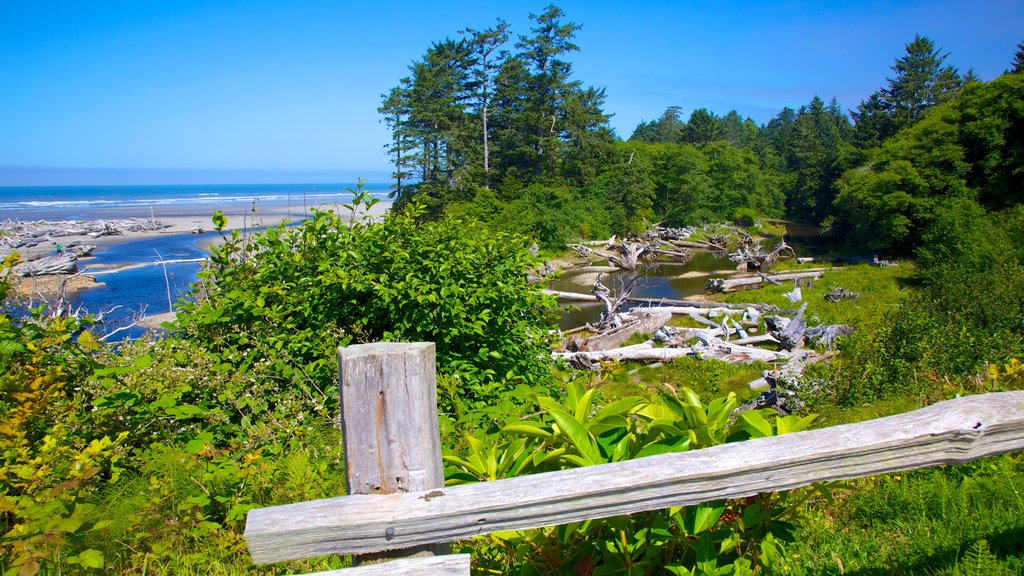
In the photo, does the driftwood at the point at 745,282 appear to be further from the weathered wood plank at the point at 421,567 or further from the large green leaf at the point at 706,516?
the weathered wood plank at the point at 421,567

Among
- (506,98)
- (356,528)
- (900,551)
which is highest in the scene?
(506,98)

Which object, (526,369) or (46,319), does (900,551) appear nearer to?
(526,369)

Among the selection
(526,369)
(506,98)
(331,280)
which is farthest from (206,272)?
(506,98)

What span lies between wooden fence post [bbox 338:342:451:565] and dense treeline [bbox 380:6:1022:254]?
24.9 metres

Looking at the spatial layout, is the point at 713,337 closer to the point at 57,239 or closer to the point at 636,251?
the point at 636,251

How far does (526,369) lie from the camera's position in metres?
5.94

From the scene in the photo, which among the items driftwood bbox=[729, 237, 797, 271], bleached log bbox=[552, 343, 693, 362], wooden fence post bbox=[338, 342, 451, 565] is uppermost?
wooden fence post bbox=[338, 342, 451, 565]

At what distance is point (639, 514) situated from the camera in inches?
96.4

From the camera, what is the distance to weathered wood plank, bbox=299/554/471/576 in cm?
185

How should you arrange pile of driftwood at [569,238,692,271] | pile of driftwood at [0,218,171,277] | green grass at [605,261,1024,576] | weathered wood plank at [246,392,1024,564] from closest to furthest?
weathered wood plank at [246,392,1024,564], green grass at [605,261,1024,576], pile of driftwood at [0,218,171,277], pile of driftwood at [569,238,692,271]

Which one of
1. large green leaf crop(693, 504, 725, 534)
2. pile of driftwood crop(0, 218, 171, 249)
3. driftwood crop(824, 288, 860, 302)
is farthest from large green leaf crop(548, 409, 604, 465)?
pile of driftwood crop(0, 218, 171, 249)

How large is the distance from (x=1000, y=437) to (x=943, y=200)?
34.1 meters

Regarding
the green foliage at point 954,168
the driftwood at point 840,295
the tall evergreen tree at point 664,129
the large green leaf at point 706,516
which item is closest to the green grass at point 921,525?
the large green leaf at point 706,516

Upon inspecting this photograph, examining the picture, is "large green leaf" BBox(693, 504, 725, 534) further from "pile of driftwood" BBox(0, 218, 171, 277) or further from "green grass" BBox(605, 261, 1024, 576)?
"pile of driftwood" BBox(0, 218, 171, 277)
